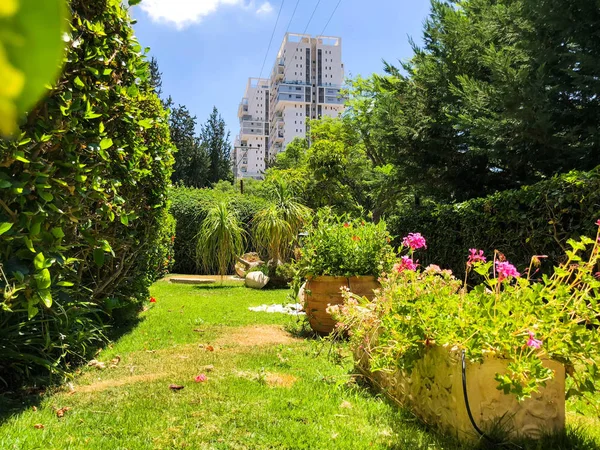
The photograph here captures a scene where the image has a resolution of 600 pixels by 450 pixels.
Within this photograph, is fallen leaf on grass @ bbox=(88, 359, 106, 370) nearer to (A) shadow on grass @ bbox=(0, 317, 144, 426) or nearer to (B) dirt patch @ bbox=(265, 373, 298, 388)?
(A) shadow on grass @ bbox=(0, 317, 144, 426)

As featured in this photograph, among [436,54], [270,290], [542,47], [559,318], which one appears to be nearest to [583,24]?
[542,47]

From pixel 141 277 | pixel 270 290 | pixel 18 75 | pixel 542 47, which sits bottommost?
pixel 270 290

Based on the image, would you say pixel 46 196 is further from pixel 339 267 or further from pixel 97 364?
pixel 339 267

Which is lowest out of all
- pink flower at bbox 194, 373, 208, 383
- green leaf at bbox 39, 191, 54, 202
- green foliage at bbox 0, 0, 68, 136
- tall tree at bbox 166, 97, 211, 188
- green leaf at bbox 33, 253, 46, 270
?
pink flower at bbox 194, 373, 208, 383

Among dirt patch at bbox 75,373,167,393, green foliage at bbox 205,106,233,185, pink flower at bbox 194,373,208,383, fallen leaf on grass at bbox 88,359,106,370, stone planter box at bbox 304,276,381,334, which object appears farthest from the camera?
green foliage at bbox 205,106,233,185

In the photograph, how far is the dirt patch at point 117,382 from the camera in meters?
2.91

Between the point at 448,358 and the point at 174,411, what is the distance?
5.04ft

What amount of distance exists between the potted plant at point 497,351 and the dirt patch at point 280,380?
823mm

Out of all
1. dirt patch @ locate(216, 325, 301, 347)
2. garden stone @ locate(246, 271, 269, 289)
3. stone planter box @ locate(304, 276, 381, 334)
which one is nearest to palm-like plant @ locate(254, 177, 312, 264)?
garden stone @ locate(246, 271, 269, 289)

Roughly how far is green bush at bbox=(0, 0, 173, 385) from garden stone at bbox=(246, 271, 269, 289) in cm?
619

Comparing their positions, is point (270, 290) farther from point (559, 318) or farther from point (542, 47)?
point (559, 318)

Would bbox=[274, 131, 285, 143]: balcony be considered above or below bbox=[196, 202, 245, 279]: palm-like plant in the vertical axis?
above

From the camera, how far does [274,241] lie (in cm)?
1048

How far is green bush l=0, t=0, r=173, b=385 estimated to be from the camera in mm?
2471
